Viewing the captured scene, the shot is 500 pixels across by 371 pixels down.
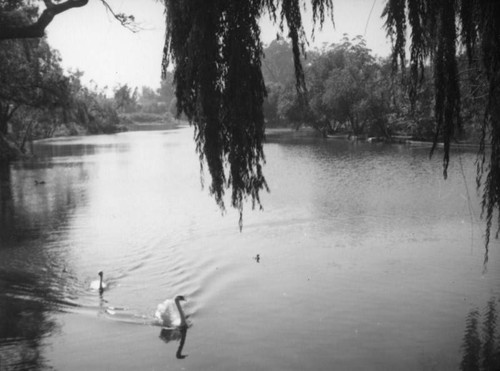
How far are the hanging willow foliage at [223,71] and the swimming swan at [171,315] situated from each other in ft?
16.2

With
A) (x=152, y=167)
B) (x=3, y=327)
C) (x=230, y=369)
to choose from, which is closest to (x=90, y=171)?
(x=152, y=167)

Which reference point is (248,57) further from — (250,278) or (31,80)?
(31,80)

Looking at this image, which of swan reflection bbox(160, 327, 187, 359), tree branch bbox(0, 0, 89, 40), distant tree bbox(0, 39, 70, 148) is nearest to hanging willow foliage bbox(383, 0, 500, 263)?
swan reflection bbox(160, 327, 187, 359)

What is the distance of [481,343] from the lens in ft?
26.5

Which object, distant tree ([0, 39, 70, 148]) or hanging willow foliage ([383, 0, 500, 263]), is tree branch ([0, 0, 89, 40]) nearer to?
hanging willow foliage ([383, 0, 500, 263])

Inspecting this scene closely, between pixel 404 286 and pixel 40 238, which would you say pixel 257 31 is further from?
pixel 40 238

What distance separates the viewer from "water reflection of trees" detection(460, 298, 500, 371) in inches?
293

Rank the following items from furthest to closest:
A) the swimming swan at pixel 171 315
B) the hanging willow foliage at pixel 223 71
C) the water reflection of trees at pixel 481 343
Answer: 1. the swimming swan at pixel 171 315
2. the water reflection of trees at pixel 481 343
3. the hanging willow foliage at pixel 223 71

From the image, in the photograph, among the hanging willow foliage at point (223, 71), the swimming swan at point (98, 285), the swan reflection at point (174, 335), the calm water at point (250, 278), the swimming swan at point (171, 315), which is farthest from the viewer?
the swimming swan at point (98, 285)

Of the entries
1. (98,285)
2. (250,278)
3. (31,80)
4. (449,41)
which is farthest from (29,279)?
(31,80)

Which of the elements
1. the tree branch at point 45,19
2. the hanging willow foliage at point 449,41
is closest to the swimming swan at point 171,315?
the hanging willow foliage at point 449,41

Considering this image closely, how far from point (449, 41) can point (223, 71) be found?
2051mm

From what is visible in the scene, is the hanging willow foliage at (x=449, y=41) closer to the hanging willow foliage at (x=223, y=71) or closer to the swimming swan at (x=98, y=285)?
the hanging willow foliage at (x=223, y=71)

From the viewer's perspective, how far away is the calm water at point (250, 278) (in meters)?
8.10
